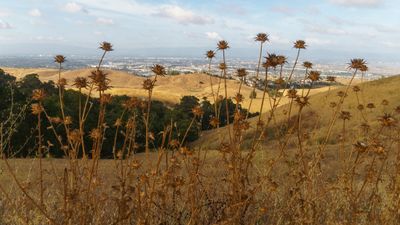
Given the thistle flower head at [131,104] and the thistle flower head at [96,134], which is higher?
the thistle flower head at [131,104]

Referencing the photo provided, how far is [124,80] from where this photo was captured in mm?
113875

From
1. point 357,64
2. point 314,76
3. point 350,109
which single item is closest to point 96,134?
point 314,76

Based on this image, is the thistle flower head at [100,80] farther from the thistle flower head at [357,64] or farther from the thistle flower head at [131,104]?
the thistle flower head at [357,64]

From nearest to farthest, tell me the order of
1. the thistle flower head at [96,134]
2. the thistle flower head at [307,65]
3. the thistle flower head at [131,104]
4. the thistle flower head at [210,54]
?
the thistle flower head at [96,134] → the thistle flower head at [131,104] → the thistle flower head at [210,54] → the thistle flower head at [307,65]

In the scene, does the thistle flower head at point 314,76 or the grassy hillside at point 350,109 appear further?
the grassy hillside at point 350,109

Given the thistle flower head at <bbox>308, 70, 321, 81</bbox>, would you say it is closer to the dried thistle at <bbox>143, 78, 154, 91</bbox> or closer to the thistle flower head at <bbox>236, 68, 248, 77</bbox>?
the thistle flower head at <bbox>236, 68, 248, 77</bbox>

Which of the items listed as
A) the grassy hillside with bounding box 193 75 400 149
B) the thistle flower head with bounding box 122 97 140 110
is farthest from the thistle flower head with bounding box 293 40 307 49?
the grassy hillside with bounding box 193 75 400 149

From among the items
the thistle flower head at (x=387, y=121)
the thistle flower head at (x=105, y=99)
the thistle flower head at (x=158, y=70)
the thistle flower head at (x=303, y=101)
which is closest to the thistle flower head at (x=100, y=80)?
the thistle flower head at (x=105, y=99)

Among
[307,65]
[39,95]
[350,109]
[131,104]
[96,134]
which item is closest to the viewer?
[96,134]

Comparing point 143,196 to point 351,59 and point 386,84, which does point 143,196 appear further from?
point 386,84

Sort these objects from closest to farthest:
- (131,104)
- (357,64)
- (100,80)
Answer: (100,80), (131,104), (357,64)

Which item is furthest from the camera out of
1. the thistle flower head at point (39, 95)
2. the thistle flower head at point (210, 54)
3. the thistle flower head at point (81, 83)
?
the thistle flower head at point (210, 54)

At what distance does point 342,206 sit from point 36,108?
3602mm

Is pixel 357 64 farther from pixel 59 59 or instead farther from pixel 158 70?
pixel 59 59
